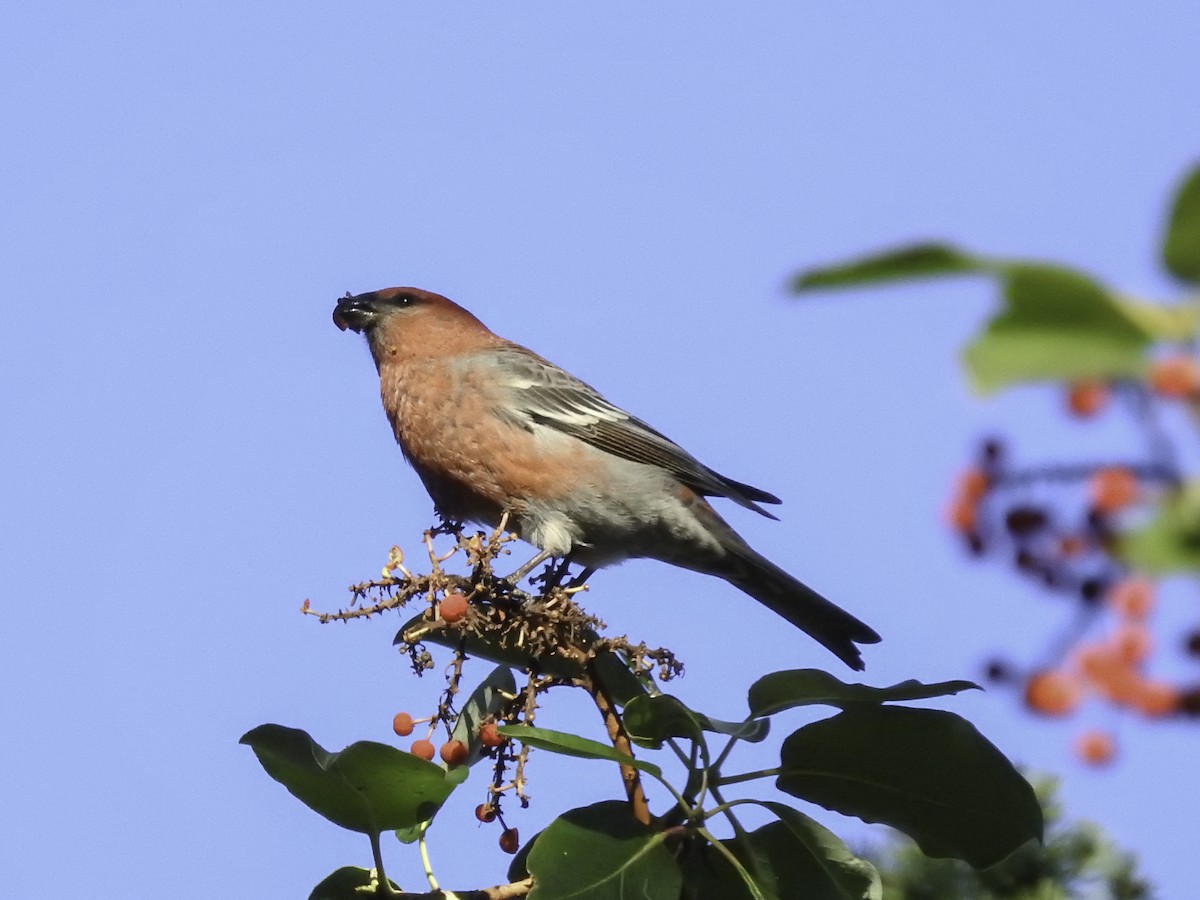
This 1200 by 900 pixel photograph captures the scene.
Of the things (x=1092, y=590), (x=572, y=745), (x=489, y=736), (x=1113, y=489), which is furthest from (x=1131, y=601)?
(x=489, y=736)

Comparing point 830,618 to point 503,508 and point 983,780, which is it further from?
point 983,780

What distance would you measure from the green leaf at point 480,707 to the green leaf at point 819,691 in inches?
23.6

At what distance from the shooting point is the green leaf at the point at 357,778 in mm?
2910

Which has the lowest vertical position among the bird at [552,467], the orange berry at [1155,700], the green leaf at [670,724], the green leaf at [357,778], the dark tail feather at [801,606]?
the orange berry at [1155,700]

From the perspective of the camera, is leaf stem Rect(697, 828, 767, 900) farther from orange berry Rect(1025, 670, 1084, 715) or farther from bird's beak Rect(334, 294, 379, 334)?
bird's beak Rect(334, 294, 379, 334)

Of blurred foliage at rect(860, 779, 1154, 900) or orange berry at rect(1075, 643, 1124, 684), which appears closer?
orange berry at rect(1075, 643, 1124, 684)

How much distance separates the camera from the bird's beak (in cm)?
788

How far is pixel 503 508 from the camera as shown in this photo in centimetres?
682

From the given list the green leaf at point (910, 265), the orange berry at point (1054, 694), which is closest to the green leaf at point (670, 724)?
the orange berry at point (1054, 694)

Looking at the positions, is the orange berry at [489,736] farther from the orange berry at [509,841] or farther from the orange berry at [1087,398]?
the orange berry at [1087,398]

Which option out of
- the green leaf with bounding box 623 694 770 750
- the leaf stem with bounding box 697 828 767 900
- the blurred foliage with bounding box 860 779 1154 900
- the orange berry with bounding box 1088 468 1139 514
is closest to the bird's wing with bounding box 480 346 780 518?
the blurred foliage with bounding box 860 779 1154 900

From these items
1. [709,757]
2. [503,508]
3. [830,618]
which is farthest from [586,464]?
[709,757]

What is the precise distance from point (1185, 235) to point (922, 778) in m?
2.27

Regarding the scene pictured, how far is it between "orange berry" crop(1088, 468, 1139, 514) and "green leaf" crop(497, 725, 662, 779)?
182 cm
